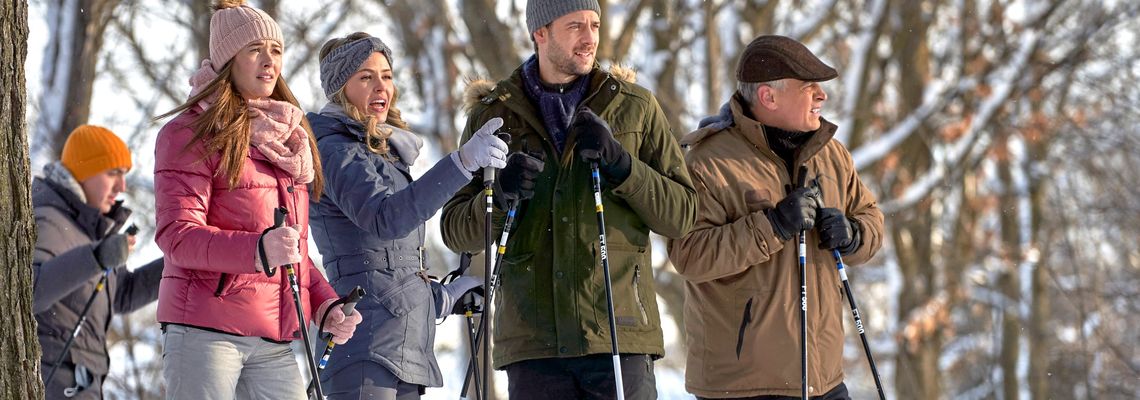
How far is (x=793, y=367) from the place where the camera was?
5.04 m

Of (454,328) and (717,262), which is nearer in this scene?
(717,262)

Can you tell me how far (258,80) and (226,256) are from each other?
0.66 meters

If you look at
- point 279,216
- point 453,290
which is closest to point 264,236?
point 279,216

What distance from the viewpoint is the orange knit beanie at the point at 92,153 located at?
6.36m

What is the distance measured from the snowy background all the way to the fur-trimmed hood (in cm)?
832

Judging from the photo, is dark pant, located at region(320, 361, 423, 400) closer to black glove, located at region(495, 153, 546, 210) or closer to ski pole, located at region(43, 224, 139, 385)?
black glove, located at region(495, 153, 546, 210)

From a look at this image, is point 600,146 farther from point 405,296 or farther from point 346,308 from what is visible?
point 346,308

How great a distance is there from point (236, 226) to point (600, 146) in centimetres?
116

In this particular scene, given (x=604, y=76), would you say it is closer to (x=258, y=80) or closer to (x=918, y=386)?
(x=258, y=80)

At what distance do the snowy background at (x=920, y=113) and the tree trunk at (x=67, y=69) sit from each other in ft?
3.93

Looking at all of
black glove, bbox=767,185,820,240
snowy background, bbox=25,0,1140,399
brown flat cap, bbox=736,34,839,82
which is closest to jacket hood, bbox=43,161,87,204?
brown flat cap, bbox=736,34,839,82

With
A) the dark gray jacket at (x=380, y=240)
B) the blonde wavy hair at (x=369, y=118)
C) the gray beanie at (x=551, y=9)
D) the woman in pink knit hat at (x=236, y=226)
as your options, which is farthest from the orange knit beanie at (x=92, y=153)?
the gray beanie at (x=551, y=9)

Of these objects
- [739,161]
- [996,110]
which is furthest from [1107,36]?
[739,161]

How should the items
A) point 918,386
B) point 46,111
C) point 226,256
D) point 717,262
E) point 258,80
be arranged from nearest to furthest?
point 226,256 → point 258,80 → point 717,262 → point 46,111 → point 918,386
